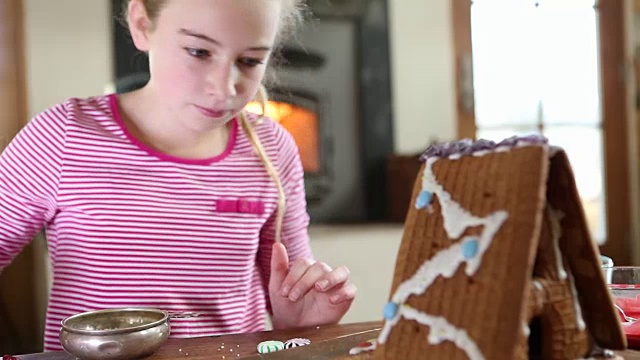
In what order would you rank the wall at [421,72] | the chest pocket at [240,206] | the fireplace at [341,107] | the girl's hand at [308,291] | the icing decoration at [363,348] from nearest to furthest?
the icing decoration at [363,348] < the girl's hand at [308,291] < the chest pocket at [240,206] < the fireplace at [341,107] < the wall at [421,72]

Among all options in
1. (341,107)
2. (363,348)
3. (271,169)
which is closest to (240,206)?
(271,169)

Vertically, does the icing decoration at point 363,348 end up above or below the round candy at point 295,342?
above

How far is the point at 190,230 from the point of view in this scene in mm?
1029

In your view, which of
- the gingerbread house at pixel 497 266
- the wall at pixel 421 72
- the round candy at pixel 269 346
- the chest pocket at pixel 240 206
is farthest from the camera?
the wall at pixel 421 72

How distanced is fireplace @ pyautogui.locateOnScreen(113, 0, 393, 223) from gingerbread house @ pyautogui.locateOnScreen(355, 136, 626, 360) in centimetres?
223

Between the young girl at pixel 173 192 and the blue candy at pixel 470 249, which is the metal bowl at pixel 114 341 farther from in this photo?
the blue candy at pixel 470 249

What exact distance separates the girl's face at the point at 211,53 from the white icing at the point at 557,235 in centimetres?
51

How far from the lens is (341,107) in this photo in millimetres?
2850

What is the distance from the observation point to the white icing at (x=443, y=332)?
450 mm

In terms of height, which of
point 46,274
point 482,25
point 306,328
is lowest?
point 46,274

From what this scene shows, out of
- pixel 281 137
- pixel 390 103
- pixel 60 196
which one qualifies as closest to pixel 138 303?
pixel 60 196

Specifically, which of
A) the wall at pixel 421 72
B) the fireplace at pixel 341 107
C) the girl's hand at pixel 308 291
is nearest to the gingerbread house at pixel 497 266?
the girl's hand at pixel 308 291

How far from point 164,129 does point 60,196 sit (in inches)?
6.8

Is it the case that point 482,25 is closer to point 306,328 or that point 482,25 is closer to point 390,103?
point 390,103
